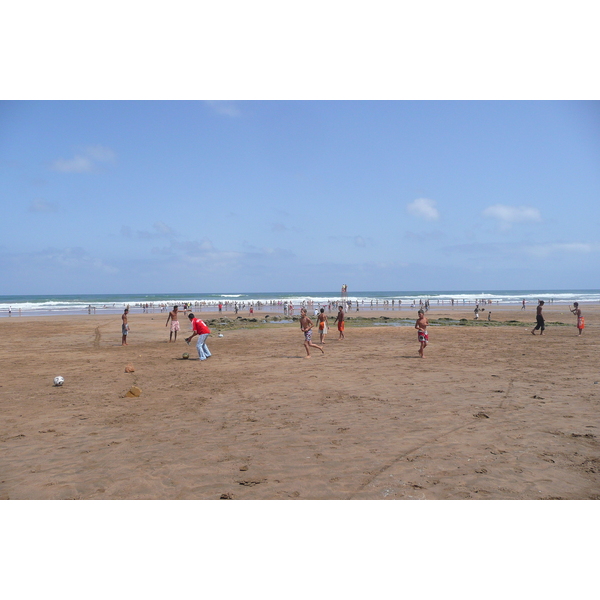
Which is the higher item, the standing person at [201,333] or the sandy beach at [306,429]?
the standing person at [201,333]

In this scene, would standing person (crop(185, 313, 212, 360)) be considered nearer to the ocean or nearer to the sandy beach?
the sandy beach

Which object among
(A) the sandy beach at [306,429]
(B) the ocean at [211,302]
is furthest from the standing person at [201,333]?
(B) the ocean at [211,302]

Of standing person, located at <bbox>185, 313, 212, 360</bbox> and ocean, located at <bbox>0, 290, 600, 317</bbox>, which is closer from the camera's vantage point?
standing person, located at <bbox>185, 313, 212, 360</bbox>

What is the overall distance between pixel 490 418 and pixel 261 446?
4306 mm

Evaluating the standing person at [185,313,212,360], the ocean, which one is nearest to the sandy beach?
the standing person at [185,313,212,360]

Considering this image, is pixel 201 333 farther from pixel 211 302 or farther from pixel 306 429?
pixel 211 302

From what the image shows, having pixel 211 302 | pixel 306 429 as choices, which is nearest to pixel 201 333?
pixel 306 429

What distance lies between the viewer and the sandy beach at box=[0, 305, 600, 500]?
17.3ft

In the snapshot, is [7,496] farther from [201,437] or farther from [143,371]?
[143,371]

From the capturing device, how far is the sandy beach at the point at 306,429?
5.28 meters

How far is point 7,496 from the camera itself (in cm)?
509

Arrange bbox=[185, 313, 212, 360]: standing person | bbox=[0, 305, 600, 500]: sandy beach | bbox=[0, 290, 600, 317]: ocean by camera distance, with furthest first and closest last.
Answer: bbox=[0, 290, 600, 317]: ocean, bbox=[185, 313, 212, 360]: standing person, bbox=[0, 305, 600, 500]: sandy beach

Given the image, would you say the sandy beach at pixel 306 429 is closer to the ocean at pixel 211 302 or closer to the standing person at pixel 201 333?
the standing person at pixel 201 333
